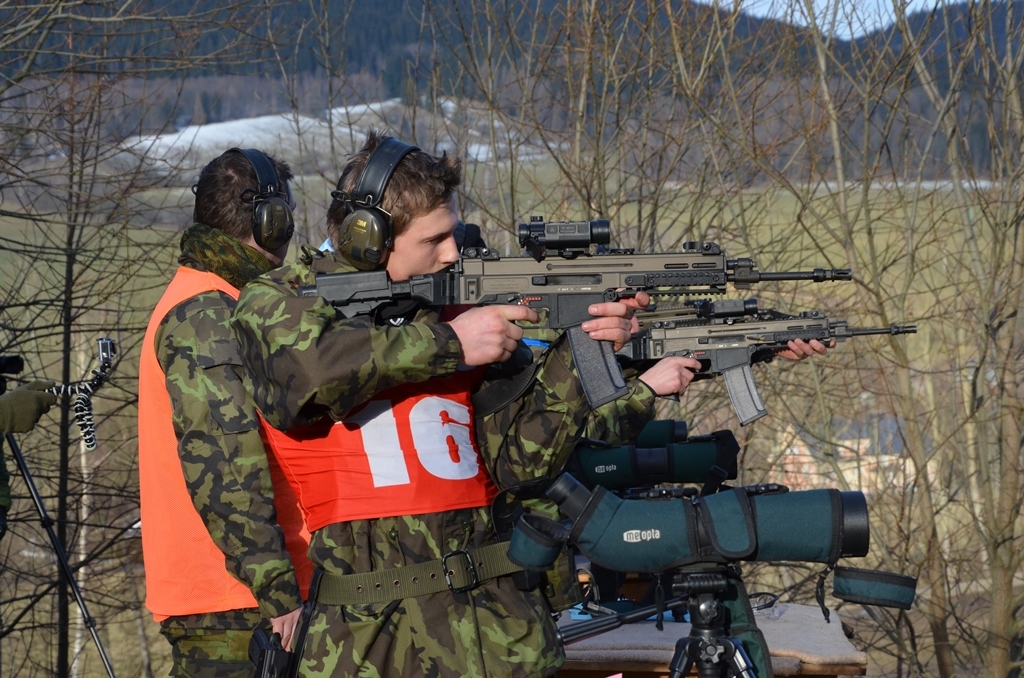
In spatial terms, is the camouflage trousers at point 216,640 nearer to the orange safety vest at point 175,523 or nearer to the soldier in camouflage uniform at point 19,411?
the orange safety vest at point 175,523

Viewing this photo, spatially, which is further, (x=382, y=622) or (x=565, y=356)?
(x=565, y=356)

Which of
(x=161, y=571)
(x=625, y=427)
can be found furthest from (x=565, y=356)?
(x=625, y=427)

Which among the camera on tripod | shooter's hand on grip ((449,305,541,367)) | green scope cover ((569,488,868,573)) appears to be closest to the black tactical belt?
green scope cover ((569,488,868,573))

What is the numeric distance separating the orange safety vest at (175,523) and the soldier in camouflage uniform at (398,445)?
2.05ft

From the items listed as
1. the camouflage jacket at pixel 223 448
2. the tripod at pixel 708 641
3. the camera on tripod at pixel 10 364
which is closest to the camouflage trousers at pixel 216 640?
the camouflage jacket at pixel 223 448

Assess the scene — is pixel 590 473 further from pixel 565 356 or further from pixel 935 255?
pixel 935 255

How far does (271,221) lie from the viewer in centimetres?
339

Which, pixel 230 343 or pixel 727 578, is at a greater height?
pixel 230 343

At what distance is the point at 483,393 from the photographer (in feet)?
8.82

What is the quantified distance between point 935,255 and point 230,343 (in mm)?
5853

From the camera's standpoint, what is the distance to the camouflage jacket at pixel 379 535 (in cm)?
233

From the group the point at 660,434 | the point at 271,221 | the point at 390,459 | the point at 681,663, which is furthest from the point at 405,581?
the point at 660,434

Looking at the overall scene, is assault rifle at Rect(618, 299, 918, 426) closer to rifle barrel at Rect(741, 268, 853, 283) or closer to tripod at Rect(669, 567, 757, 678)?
rifle barrel at Rect(741, 268, 853, 283)

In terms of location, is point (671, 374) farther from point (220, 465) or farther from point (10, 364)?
point (10, 364)
